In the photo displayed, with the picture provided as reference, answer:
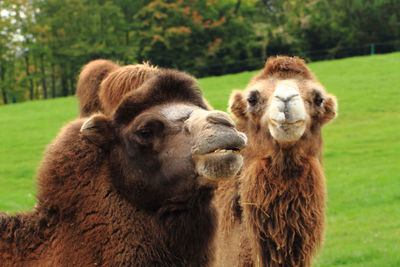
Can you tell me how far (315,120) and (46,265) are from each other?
2.83 m

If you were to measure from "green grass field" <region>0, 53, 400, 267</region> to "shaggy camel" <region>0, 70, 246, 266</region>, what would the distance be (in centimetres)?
29

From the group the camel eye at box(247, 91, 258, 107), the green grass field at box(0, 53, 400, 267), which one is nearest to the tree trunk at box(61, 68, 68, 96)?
the green grass field at box(0, 53, 400, 267)

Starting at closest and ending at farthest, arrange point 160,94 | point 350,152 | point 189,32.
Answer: point 160,94, point 350,152, point 189,32

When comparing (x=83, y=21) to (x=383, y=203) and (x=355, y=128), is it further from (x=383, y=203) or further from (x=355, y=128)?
(x=383, y=203)

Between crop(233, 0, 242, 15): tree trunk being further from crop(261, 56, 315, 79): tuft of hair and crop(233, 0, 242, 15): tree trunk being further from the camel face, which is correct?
the camel face

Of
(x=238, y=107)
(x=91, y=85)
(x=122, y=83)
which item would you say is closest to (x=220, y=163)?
(x=122, y=83)

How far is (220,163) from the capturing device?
110 inches

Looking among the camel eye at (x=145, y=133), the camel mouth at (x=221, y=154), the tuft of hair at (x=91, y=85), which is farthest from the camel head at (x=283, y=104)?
the camel mouth at (x=221, y=154)

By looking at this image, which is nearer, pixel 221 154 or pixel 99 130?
pixel 221 154

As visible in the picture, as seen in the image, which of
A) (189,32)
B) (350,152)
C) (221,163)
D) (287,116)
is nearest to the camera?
(221,163)

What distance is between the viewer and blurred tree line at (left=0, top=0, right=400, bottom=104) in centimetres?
4094

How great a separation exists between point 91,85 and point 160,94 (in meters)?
2.45

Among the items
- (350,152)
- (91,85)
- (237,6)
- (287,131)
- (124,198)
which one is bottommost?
(350,152)

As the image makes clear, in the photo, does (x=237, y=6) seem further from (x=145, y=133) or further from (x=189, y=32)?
(x=145, y=133)
